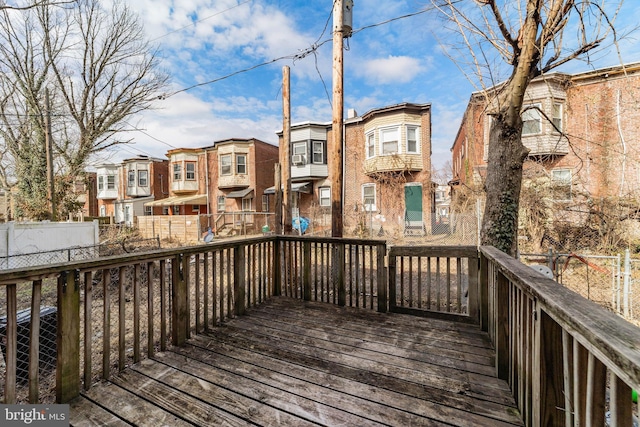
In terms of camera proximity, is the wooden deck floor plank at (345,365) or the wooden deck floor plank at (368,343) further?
the wooden deck floor plank at (368,343)

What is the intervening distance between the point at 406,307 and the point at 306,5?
7335mm

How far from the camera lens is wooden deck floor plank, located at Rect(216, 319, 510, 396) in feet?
7.02

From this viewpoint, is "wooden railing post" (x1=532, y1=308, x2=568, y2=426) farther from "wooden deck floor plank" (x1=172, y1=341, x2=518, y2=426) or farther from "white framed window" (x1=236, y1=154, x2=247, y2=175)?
"white framed window" (x1=236, y1=154, x2=247, y2=175)

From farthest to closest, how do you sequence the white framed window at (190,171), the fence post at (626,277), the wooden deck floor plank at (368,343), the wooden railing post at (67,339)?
the white framed window at (190,171), the fence post at (626,277), the wooden deck floor plank at (368,343), the wooden railing post at (67,339)

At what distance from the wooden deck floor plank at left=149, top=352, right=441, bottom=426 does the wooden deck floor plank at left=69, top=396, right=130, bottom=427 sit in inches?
22.3

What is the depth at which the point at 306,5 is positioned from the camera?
278 inches

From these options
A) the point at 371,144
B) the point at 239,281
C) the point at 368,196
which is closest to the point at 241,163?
the point at 371,144

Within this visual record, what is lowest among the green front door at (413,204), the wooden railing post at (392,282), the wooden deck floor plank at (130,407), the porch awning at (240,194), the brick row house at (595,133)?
the wooden deck floor plank at (130,407)

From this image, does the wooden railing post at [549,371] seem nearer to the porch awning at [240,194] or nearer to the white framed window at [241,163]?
the porch awning at [240,194]

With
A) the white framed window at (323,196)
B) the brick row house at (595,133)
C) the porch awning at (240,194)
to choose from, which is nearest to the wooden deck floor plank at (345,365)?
the brick row house at (595,133)

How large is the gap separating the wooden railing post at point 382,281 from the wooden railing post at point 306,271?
3.35ft

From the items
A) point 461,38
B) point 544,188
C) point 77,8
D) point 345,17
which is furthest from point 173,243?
point 544,188

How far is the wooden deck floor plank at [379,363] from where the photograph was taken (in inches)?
84.2

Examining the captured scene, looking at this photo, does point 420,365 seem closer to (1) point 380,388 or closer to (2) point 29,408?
(1) point 380,388
